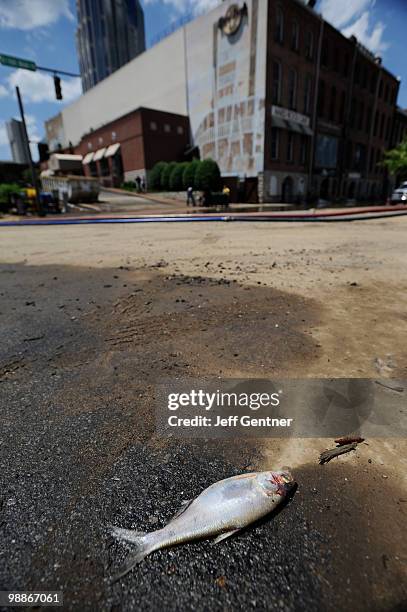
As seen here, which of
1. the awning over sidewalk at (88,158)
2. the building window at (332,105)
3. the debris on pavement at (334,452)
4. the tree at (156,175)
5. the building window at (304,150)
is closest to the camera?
the debris on pavement at (334,452)

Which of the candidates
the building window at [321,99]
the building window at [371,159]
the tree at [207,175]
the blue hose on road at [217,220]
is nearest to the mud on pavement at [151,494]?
the blue hose on road at [217,220]

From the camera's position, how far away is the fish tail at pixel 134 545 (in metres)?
1.22

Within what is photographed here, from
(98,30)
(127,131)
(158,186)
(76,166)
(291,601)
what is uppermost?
(98,30)

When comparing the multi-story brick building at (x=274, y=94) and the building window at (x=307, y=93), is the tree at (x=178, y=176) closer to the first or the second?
the multi-story brick building at (x=274, y=94)

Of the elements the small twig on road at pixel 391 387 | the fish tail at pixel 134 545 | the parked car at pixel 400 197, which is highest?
the parked car at pixel 400 197

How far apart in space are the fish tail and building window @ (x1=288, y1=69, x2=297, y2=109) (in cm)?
3387

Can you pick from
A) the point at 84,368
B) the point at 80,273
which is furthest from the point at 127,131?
the point at 84,368

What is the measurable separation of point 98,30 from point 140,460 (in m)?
120

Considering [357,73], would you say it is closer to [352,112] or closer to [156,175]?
[352,112]

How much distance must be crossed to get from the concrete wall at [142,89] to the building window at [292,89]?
38.4 ft

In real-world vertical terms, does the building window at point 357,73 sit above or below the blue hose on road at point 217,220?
above

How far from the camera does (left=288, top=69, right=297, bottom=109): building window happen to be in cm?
2777

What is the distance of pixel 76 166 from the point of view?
35625 millimetres

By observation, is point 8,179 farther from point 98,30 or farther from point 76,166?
point 98,30
